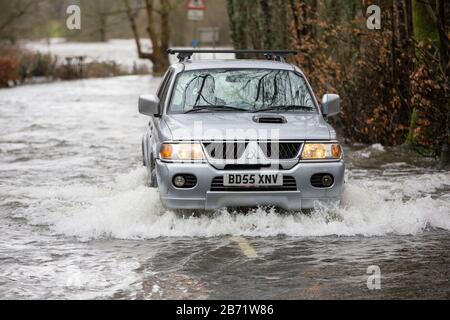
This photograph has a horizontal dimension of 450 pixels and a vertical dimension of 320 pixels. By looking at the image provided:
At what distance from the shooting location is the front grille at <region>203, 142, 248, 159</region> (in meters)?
9.63

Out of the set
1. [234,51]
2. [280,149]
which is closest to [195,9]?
[234,51]

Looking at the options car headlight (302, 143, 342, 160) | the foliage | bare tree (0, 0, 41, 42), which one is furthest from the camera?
bare tree (0, 0, 41, 42)

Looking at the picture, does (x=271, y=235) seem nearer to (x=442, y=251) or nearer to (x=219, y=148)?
(x=219, y=148)

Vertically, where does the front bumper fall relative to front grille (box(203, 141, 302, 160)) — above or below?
below

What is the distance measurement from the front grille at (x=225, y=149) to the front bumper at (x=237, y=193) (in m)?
0.14

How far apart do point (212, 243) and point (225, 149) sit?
3.24ft

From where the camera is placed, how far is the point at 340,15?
20953mm

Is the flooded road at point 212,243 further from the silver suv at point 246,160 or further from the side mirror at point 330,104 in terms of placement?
the side mirror at point 330,104

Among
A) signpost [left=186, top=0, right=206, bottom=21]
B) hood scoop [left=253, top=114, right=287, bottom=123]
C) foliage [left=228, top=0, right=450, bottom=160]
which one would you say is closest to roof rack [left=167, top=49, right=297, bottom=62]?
hood scoop [left=253, top=114, right=287, bottom=123]

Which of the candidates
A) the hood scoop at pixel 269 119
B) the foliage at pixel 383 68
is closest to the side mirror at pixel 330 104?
the hood scoop at pixel 269 119

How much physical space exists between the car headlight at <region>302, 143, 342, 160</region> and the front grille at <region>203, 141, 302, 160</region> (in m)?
0.12

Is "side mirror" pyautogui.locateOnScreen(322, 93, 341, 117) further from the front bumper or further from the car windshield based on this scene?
the front bumper

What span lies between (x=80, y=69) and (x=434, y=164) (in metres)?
38.0

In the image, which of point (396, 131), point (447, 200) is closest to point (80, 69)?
point (396, 131)
